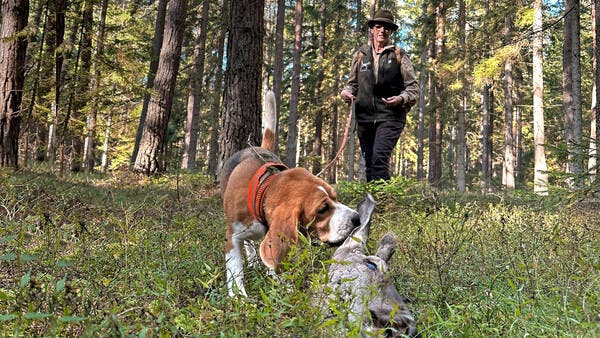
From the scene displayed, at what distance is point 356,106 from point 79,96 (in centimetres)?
650

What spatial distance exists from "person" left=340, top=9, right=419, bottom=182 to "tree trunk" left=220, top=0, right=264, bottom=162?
2331mm

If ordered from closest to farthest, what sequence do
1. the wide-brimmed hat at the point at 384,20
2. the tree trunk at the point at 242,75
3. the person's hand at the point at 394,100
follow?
the person's hand at the point at 394,100, the wide-brimmed hat at the point at 384,20, the tree trunk at the point at 242,75

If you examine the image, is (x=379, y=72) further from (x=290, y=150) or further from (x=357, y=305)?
(x=290, y=150)

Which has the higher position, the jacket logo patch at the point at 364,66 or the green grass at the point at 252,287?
the jacket logo patch at the point at 364,66

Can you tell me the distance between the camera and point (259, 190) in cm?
323

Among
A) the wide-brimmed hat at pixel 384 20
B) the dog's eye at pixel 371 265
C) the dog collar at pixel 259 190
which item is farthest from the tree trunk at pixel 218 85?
the dog's eye at pixel 371 265

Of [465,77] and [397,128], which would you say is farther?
[465,77]

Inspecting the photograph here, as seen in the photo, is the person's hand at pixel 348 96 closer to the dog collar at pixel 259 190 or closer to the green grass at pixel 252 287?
the green grass at pixel 252 287

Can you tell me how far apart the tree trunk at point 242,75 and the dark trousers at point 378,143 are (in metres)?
2.32

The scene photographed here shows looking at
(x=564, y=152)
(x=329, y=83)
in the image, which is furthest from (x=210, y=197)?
(x=329, y=83)

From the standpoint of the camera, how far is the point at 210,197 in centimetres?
829

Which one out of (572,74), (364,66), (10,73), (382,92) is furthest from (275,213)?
(572,74)

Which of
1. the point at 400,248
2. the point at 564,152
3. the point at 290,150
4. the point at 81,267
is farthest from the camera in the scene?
the point at 290,150

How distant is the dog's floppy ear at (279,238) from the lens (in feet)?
8.84
